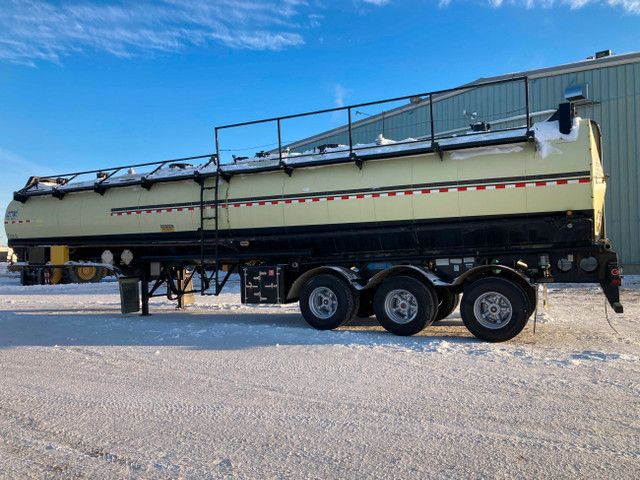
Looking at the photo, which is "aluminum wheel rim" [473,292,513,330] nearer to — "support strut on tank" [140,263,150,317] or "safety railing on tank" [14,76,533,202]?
"safety railing on tank" [14,76,533,202]

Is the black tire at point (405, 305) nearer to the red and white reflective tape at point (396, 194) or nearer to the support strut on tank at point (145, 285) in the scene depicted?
the red and white reflective tape at point (396, 194)

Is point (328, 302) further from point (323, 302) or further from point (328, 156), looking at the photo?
point (328, 156)

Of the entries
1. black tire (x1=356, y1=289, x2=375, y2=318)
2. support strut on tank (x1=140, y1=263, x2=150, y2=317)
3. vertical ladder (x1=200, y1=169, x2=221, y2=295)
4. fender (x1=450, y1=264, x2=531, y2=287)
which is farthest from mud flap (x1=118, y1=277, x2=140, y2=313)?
fender (x1=450, y1=264, x2=531, y2=287)

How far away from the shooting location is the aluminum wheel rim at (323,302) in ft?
31.3

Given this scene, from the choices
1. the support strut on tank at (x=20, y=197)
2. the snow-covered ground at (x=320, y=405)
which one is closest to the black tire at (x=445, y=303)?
the snow-covered ground at (x=320, y=405)

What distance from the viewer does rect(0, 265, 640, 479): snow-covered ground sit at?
12.0ft

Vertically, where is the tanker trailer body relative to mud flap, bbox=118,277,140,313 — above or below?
above

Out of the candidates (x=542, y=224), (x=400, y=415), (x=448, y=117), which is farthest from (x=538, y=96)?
(x=400, y=415)

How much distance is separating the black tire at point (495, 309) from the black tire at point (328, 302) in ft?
7.00

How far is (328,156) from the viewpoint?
992 cm

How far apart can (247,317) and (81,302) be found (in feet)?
23.1

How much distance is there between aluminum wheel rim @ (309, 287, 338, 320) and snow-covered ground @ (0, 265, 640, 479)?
577 millimetres

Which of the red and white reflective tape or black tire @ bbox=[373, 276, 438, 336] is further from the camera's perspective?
black tire @ bbox=[373, 276, 438, 336]

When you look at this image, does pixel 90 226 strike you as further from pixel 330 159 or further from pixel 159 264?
pixel 330 159
